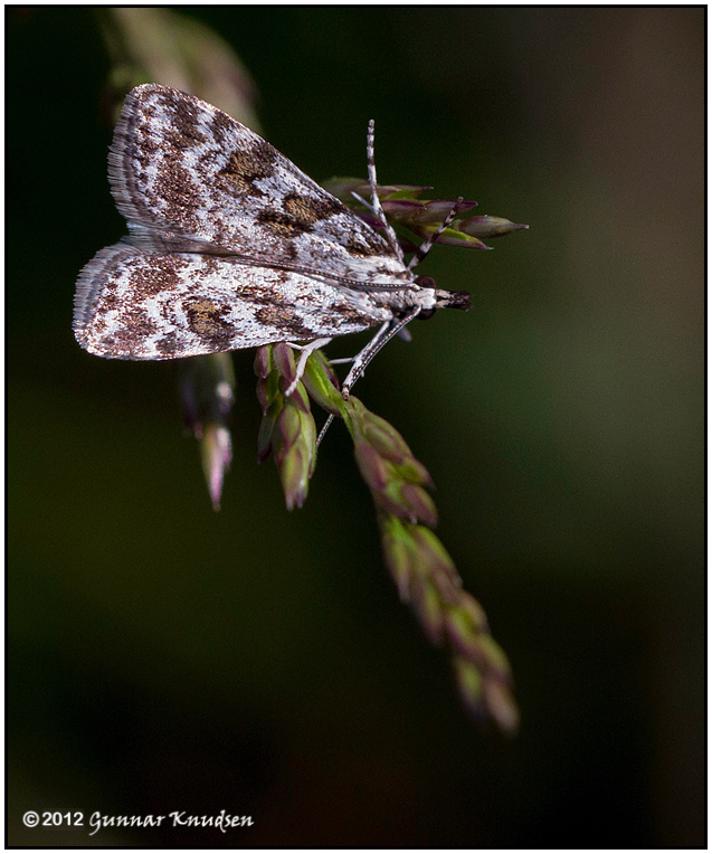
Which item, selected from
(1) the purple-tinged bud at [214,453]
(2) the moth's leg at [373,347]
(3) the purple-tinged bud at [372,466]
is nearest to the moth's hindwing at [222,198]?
(2) the moth's leg at [373,347]

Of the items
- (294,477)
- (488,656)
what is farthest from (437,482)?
(294,477)

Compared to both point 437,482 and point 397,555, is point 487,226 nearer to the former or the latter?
point 397,555

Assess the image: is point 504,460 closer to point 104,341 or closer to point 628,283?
point 628,283

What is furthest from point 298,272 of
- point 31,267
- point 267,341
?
point 31,267

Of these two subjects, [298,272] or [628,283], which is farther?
[628,283]

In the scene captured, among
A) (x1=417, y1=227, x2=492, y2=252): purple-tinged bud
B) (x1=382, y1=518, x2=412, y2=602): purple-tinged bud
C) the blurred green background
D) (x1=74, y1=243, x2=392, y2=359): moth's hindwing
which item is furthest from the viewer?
the blurred green background

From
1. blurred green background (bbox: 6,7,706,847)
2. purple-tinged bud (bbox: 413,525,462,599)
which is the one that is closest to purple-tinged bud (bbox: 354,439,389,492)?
purple-tinged bud (bbox: 413,525,462,599)

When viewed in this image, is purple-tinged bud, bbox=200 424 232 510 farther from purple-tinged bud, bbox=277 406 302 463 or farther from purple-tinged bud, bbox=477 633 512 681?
purple-tinged bud, bbox=477 633 512 681
